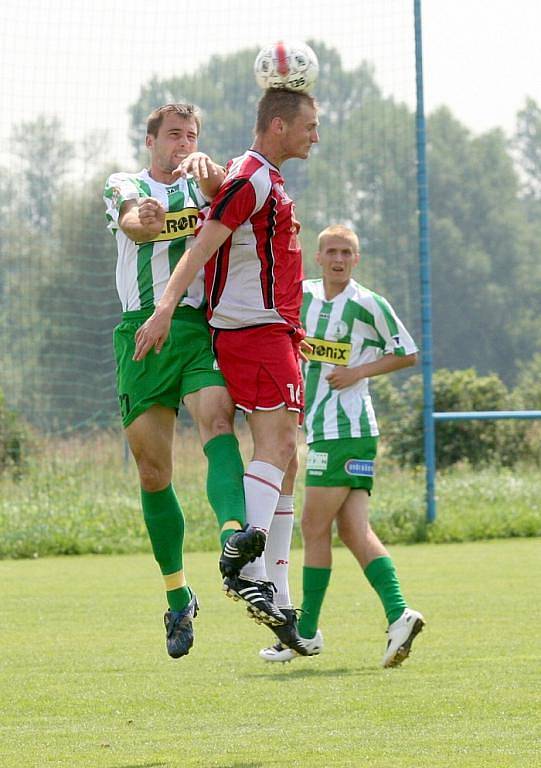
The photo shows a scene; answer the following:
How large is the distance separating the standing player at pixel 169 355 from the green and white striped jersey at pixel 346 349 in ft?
6.29

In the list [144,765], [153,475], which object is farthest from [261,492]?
[144,765]

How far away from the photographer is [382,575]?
25.5 feet

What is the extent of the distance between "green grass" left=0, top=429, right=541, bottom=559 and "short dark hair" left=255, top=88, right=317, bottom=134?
8393mm

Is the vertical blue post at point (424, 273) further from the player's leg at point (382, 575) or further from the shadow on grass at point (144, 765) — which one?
the shadow on grass at point (144, 765)

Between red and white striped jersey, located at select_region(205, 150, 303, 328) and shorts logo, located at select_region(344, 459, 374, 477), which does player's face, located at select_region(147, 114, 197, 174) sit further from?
shorts logo, located at select_region(344, 459, 374, 477)

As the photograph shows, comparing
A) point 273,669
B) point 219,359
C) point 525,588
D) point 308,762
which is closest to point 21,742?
point 308,762

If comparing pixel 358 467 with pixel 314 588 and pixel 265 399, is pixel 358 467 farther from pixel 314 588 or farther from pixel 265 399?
pixel 265 399

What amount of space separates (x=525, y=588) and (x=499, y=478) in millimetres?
6187

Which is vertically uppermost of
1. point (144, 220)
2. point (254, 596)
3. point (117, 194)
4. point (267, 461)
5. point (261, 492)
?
point (117, 194)

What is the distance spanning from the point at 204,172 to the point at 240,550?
1481mm

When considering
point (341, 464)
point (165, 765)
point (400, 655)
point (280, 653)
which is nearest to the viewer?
point (165, 765)

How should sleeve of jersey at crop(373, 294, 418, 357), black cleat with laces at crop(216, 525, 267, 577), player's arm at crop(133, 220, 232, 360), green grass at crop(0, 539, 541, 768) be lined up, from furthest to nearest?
sleeve of jersey at crop(373, 294, 418, 357)
player's arm at crop(133, 220, 232, 360)
black cleat with laces at crop(216, 525, 267, 577)
green grass at crop(0, 539, 541, 768)

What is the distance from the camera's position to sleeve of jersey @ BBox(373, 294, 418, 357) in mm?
8086

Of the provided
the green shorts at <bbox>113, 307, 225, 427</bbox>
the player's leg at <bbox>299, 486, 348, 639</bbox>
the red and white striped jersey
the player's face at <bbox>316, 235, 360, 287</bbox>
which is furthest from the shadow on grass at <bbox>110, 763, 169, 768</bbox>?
the player's face at <bbox>316, 235, 360, 287</bbox>
